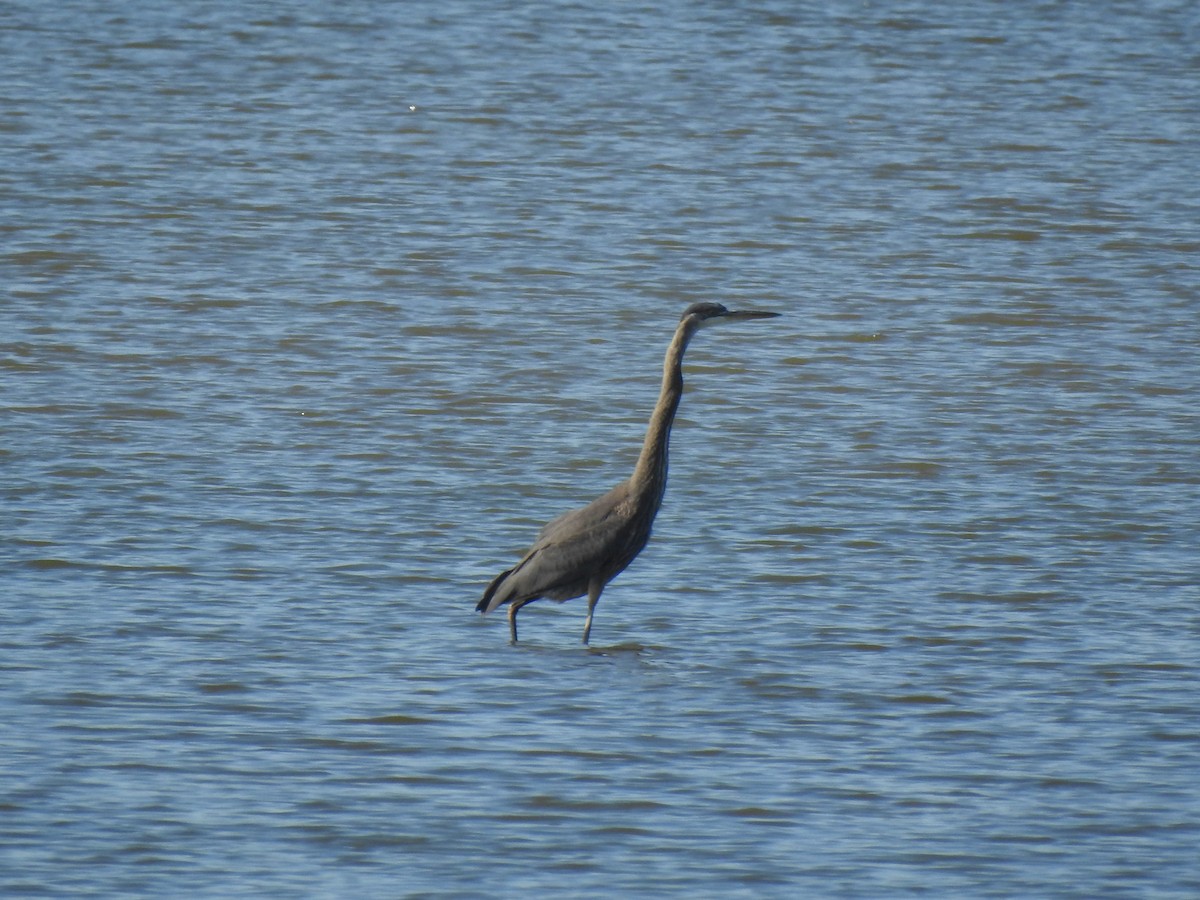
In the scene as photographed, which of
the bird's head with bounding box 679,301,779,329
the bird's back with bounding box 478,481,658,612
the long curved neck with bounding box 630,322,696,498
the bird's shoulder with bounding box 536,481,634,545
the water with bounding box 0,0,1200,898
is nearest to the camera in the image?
the water with bounding box 0,0,1200,898

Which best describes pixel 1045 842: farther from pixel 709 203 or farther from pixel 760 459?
pixel 709 203

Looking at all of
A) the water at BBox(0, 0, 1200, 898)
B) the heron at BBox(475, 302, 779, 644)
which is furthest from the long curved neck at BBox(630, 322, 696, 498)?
the water at BBox(0, 0, 1200, 898)

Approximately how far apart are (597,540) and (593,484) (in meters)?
2.44

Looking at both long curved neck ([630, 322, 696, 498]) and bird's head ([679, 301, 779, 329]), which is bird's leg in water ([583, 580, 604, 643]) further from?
bird's head ([679, 301, 779, 329])

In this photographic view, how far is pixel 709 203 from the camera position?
19.6m

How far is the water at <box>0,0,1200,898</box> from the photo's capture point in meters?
7.14

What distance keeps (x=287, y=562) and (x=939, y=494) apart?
320 centimetres

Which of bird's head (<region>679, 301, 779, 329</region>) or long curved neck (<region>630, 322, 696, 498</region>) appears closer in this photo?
long curved neck (<region>630, 322, 696, 498</region>)

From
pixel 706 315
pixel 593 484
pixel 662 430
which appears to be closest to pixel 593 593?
pixel 662 430

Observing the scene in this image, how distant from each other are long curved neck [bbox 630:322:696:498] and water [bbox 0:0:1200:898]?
529 millimetres

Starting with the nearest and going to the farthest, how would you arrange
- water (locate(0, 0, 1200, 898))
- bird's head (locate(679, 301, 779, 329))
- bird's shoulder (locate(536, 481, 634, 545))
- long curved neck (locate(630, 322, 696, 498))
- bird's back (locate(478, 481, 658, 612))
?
water (locate(0, 0, 1200, 898)), bird's back (locate(478, 481, 658, 612)), bird's shoulder (locate(536, 481, 634, 545)), long curved neck (locate(630, 322, 696, 498)), bird's head (locate(679, 301, 779, 329))

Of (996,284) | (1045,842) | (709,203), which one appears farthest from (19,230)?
(1045,842)

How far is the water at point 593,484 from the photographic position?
7141mm

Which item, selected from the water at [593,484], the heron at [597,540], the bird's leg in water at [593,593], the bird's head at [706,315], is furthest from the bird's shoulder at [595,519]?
the bird's head at [706,315]
